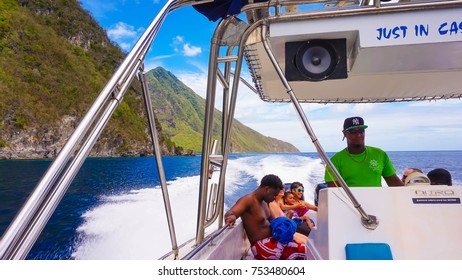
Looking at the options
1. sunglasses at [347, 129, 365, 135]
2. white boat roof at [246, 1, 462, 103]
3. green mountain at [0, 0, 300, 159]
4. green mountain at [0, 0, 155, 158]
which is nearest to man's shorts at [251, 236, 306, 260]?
sunglasses at [347, 129, 365, 135]

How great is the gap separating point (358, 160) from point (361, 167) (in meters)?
0.06

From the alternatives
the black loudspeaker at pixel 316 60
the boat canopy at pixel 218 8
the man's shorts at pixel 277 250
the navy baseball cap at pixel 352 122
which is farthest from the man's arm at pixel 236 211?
the boat canopy at pixel 218 8

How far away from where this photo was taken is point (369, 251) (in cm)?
134

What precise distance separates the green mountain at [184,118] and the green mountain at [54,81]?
12916mm

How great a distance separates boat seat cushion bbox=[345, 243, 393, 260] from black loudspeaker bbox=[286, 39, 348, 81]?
2.27 ft

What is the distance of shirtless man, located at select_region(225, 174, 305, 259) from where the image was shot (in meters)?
2.34

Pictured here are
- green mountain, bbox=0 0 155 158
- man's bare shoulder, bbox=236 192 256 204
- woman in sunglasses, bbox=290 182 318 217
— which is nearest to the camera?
man's bare shoulder, bbox=236 192 256 204

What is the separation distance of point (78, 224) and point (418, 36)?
8833 mm

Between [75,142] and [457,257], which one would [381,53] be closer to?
[457,257]

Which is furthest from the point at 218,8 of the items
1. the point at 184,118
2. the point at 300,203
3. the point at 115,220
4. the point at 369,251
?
the point at 184,118

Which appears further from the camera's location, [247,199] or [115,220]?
[115,220]

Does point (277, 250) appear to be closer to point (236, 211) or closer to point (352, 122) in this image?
point (236, 211)

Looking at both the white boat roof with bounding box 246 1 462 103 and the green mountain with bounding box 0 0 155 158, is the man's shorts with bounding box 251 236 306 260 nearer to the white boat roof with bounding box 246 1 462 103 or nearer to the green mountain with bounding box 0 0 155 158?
the white boat roof with bounding box 246 1 462 103

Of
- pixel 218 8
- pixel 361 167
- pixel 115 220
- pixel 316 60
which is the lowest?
pixel 115 220
